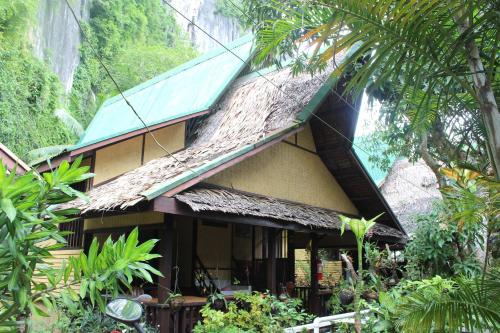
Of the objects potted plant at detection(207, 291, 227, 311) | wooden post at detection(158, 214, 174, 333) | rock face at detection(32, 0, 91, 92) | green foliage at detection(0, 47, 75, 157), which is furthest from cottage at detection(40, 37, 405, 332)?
rock face at detection(32, 0, 91, 92)

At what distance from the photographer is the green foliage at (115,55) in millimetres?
27156

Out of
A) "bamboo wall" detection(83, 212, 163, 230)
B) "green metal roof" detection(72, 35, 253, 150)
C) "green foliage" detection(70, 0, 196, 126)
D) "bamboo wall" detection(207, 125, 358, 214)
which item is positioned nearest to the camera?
"bamboo wall" detection(83, 212, 163, 230)

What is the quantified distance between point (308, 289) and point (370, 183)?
2882 mm

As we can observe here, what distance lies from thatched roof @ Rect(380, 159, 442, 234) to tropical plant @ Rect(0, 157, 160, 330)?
1450 centimetres

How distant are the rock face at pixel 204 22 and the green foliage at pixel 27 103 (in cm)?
2047

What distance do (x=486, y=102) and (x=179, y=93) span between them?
8912 millimetres

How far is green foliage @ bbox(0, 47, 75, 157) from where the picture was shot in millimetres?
19031

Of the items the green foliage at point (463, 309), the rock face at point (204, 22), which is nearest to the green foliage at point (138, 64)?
the rock face at point (204, 22)

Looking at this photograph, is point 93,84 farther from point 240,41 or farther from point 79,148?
point 79,148

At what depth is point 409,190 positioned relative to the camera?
17.6 metres

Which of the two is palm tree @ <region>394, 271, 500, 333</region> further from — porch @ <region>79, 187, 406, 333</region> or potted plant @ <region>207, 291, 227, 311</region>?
potted plant @ <region>207, 291, 227, 311</region>

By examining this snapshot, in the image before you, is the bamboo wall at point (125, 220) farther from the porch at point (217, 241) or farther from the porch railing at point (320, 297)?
the porch railing at point (320, 297)

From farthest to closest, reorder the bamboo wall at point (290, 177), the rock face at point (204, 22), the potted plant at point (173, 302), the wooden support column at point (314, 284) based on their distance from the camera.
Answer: the rock face at point (204, 22) → the wooden support column at point (314, 284) → the bamboo wall at point (290, 177) → the potted plant at point (173, 302)

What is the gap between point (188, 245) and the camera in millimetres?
9070
